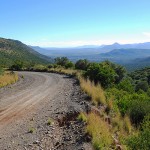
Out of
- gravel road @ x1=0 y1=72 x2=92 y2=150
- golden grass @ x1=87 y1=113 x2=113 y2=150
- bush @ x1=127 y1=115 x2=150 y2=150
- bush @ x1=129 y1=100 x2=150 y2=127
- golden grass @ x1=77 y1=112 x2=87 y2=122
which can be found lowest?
bush @ x1=129 y1=100 x2=150 y2=127

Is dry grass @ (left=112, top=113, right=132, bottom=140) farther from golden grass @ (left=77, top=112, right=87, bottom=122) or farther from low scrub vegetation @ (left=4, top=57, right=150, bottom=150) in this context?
A: golden grass @ (left=77, top=112, right=87, bottom=122)

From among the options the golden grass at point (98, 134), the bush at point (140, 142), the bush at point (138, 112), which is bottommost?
the bush at point (138, 112)

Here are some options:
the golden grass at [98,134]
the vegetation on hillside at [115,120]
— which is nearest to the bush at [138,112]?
the vegetation on hillside at [115,120]

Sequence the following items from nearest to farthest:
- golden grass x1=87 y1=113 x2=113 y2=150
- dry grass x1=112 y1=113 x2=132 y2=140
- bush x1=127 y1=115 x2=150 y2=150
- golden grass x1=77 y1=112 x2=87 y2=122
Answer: bush x1=127 y1=115 x2=150 y2=150 < golden grass x1=87 y1=113 x2=113 y2=150 < dry grass x1=112 y1=113 x2=132 y2=140 < golden grass x1=77 y1=112 x2=87 y2=122

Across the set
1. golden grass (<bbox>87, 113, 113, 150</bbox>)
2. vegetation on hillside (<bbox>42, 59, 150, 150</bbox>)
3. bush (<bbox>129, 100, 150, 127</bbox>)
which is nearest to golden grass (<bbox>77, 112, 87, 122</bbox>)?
vegetation on hillside (<bbox>42, 59, 150, 150</bbox>)

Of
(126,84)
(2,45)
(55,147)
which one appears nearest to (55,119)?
(55,147)

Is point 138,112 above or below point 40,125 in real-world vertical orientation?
below

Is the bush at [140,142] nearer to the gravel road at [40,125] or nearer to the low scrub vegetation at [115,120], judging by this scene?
the low scrub vegetation at [115,120]

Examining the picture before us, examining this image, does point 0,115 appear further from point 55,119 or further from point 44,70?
point 44,70

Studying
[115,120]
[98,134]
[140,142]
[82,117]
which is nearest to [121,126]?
[115,120]

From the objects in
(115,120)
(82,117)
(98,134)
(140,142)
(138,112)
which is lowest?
(138,112)

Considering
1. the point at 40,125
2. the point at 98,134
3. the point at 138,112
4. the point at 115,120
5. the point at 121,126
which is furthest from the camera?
the point at 138,112

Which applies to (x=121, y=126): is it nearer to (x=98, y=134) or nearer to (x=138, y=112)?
(x=138, y=112)

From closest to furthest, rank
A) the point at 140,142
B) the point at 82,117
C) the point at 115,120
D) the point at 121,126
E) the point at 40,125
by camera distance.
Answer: the point at 140,142, the point at 40,125, the point at 82,117, the point at 121,126, the point at 115,120
